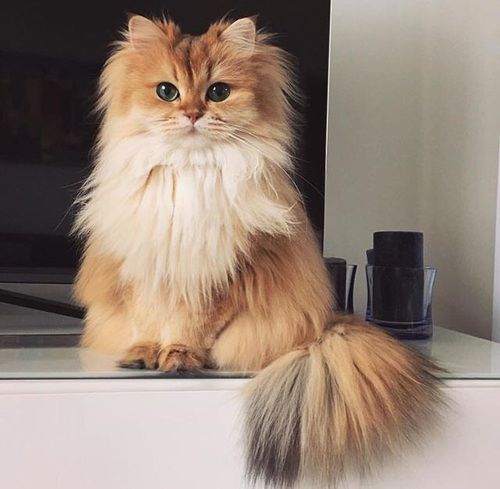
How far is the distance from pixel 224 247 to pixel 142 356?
0.18 meters

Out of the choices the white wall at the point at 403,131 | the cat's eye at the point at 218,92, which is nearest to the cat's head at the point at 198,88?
the cat's eye at the point at 218,92

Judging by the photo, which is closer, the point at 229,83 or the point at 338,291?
the point at 229,83

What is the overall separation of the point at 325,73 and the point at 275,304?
60 cm

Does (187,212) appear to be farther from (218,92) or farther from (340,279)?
(340,279)

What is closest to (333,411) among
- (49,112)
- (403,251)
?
(403,251)

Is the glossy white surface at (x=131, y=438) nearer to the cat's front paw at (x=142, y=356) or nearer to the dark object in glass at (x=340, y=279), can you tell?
the cat's front paw at (x=142, y=356)

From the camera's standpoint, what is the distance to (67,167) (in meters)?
1.20

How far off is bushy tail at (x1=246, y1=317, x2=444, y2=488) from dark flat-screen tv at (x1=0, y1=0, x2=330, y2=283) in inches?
22.4

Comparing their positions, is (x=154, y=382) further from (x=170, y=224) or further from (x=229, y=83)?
(x=229, y=83)

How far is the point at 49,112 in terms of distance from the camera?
1191 millimetres

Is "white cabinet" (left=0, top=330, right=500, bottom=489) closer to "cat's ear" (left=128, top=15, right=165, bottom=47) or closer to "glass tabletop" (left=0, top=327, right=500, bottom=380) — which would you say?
"glass tabletop" (left=0, top=327, right=500, bottom=380)

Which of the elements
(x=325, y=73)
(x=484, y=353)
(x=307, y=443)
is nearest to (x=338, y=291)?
(x=484, y=353)

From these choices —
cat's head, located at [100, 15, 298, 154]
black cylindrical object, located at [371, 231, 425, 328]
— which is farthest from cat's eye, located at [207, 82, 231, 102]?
black cylindrical object, located at [371, 231, 425, 328]

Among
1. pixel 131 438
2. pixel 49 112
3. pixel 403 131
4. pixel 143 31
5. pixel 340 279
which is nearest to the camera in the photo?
pixel 131 438
